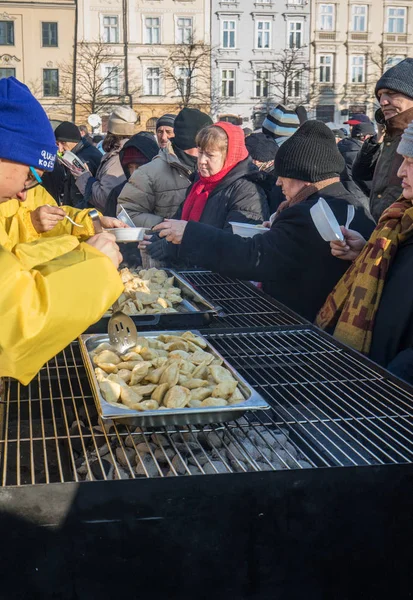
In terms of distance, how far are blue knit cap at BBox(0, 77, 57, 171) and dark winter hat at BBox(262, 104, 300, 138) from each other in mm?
4635

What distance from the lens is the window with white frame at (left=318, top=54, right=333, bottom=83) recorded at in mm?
41656

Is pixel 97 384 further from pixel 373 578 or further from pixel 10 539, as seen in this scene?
pixel 373 578

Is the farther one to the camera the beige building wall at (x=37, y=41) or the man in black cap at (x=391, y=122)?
the beige building wall at (x=37, y=41)

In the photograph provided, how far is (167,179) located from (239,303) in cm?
240

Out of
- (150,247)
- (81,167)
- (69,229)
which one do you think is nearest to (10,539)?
(69,229)

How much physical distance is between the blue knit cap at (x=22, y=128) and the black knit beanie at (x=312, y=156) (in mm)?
1286

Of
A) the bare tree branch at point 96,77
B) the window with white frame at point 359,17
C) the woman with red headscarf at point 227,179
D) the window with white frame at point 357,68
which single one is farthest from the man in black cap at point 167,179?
the window with white frame at point 359,17

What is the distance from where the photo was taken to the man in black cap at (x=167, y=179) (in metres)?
5.38

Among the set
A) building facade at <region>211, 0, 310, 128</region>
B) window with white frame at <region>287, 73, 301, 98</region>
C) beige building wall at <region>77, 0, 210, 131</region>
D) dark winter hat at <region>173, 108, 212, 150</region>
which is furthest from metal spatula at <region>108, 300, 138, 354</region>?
window with white frame at <region>287, 73, 301, 98</region>

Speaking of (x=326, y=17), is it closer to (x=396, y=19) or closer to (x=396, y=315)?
(x=396, y=19)

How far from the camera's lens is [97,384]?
1950mm

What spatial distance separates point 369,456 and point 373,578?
29cm

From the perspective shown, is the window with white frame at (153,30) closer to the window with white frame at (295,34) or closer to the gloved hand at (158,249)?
the window with white frame at (295,34)

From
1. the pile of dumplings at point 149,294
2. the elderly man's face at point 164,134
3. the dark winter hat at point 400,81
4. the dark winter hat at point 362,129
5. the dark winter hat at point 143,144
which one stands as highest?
the dark winter hat at point 400,81
